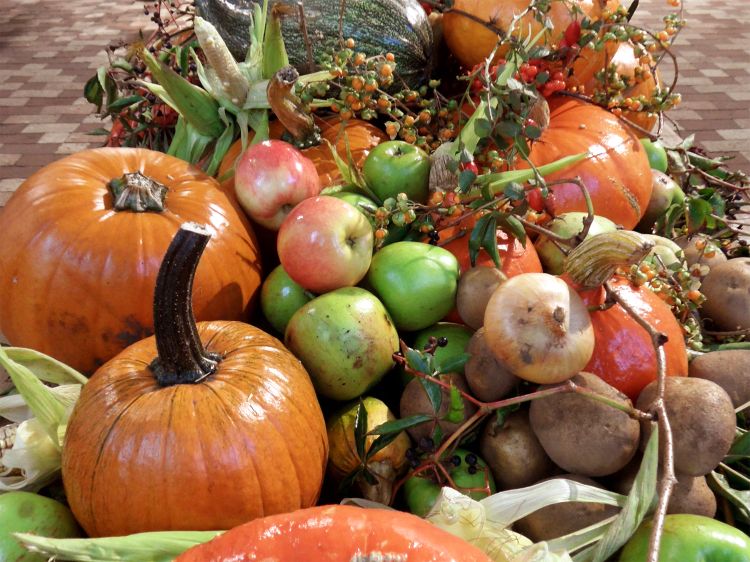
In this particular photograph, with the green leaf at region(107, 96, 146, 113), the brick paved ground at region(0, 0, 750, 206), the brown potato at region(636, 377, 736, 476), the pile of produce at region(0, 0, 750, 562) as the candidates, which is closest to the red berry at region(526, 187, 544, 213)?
the pile of produce at region(0, 0, 750, 562)

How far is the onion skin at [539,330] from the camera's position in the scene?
0.87 m

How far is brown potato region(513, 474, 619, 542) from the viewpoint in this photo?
863 millimetres

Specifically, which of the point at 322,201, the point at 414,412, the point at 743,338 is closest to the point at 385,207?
the point at 322,201

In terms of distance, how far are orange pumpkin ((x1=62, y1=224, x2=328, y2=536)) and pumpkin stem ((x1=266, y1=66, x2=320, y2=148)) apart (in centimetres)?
60

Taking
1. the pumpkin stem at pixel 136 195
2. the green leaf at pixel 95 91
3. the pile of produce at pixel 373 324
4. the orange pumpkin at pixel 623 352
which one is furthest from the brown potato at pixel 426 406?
the green leaf at pixel 95 91

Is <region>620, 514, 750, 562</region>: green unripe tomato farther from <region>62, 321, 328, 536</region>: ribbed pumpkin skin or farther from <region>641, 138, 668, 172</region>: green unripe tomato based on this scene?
<region>641, 138, 668, 172</region>: green unripe tomato

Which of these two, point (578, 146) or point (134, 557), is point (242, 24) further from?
point (134, 557)

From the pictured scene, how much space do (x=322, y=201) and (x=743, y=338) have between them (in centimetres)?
85

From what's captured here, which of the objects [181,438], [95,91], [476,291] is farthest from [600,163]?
[95,91]

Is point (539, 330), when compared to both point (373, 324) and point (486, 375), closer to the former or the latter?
point (486, 375)

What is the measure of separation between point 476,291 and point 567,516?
1.25ft

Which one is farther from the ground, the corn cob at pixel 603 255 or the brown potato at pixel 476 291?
the corn cob at pixel 603 255

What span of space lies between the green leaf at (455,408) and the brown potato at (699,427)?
247mm

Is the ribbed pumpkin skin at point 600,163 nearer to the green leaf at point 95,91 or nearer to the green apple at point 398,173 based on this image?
the green apple at point 398,173
